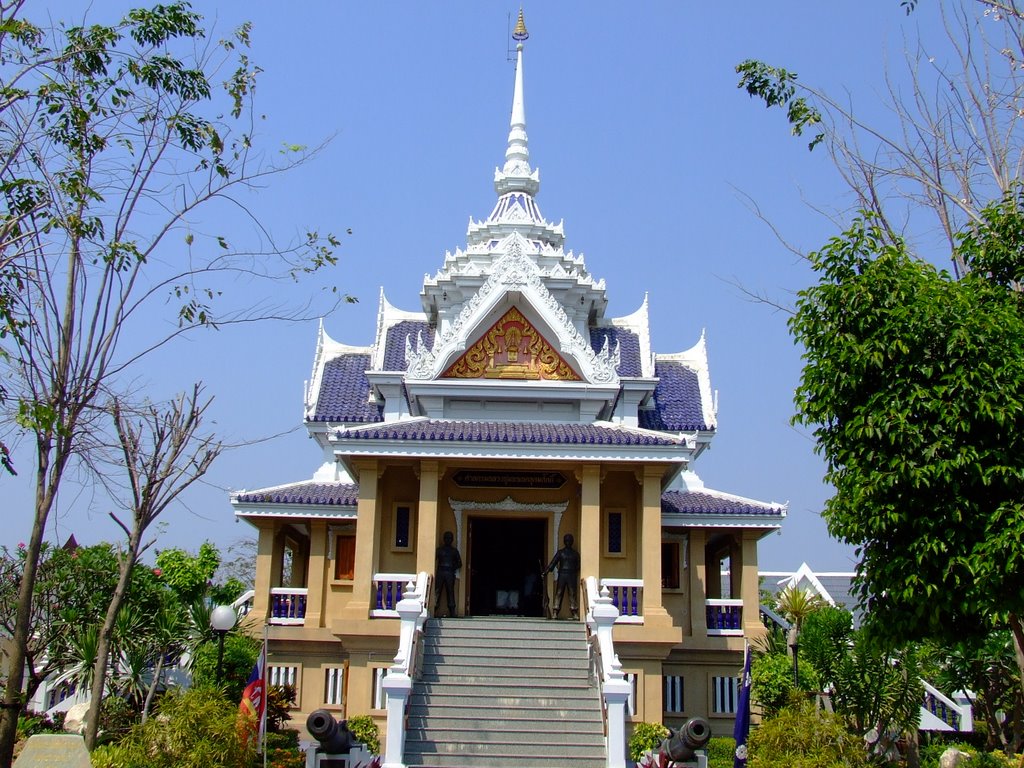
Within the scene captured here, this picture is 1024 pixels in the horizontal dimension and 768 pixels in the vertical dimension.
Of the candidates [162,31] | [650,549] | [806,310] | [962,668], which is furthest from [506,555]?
[162,31]

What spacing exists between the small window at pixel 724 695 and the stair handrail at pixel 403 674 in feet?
16.8

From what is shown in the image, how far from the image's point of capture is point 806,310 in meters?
10.9

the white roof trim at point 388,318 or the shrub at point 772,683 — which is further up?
the white roof trim at point 388,318

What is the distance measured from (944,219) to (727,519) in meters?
7.31

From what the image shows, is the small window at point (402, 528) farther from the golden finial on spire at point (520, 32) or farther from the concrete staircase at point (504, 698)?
the golden finial on spire at point (520, 32)

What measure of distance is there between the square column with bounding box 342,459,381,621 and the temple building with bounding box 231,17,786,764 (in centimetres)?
2

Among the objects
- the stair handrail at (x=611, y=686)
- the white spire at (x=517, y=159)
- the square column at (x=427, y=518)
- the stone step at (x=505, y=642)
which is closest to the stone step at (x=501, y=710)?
the stair handrail at (x=611, y=686)

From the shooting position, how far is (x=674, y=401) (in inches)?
844

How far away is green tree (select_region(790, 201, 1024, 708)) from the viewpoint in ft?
31.5

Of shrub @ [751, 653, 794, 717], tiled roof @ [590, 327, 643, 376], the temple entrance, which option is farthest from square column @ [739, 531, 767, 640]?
tiled roof @ [590, 327, 643, 376]

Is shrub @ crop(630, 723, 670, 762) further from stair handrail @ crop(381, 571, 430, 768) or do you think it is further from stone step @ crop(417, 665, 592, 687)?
stair handrail @ crop(381, 571, 430, 768)

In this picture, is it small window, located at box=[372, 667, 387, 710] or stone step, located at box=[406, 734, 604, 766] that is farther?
small window, located at box=[372, 667, 387, 710]

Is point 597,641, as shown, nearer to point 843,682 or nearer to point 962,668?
point 843,682

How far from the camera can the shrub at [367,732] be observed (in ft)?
48.2
